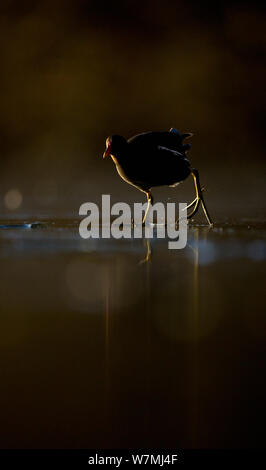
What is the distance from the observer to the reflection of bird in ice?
11.7 ft

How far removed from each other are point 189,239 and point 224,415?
253 centimetres

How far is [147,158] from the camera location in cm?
355

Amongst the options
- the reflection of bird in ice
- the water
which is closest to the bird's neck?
the reflection of bird in ice

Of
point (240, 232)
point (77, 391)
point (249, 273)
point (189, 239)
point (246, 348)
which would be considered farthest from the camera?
point (240, 232)

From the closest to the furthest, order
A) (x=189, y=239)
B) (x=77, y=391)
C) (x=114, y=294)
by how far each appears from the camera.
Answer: (x=77, y=391)
(x=114, y=294)
(x=189, y=239)

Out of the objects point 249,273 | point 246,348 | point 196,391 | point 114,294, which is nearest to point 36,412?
point 196,391

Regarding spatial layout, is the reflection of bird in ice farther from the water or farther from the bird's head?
the water

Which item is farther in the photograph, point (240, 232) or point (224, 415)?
point (240, 232)

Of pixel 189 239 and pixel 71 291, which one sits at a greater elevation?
pixel 189 239

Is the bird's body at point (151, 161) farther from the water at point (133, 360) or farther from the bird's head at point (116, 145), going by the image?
the water at point (133, 360)

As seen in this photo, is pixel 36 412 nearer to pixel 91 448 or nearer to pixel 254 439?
pixel 91 448

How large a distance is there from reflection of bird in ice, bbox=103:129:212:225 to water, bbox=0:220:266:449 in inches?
75.7

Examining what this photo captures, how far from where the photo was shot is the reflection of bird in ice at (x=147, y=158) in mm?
3561

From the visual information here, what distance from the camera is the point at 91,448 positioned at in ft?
1.85
